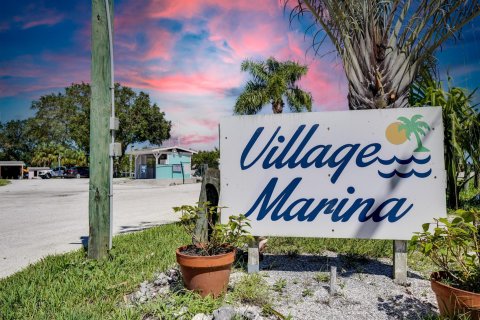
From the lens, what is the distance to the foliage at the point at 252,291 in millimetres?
3080

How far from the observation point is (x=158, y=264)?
4.21 m

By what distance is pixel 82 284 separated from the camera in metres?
3.55

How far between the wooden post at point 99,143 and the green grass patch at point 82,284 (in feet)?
0.97

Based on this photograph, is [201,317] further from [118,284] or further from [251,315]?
[118,284]

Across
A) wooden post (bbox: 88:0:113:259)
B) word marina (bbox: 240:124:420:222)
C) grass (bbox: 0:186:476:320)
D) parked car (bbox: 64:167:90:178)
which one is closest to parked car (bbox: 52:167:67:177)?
parked car (bbox: 64:167:90:178)

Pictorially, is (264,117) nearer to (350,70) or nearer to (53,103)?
(350,70)

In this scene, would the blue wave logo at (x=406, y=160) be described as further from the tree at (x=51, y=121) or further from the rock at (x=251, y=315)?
the tree at (x=51, y=121)

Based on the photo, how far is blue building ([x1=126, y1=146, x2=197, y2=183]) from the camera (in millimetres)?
31484

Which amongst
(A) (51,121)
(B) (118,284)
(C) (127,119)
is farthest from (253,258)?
(A) (51,121)

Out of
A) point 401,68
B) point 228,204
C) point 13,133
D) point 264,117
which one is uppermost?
point 13,133

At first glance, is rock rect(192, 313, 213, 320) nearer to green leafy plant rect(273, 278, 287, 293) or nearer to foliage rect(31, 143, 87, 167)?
green leafy plant rect(273, 278, 287, 293)

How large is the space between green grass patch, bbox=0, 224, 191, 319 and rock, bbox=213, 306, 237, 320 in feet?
1.75

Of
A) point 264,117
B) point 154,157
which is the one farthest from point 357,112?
point 154,157

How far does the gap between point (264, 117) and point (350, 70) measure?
1.26 metres
